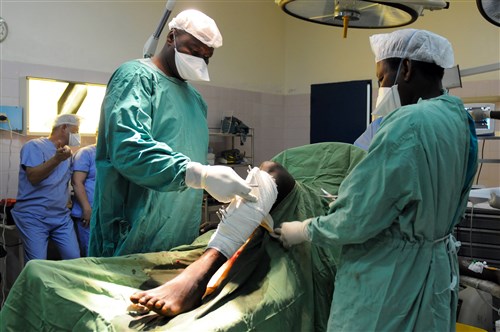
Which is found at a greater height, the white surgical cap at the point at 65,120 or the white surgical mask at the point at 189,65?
the white surgical mask at the point at 189,65

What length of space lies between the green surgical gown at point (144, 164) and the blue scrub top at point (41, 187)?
1.93m

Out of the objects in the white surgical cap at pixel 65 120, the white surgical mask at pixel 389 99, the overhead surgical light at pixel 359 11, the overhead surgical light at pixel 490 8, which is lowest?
the white surgical cap at pixel 65 120

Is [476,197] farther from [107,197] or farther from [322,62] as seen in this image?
[322,62]

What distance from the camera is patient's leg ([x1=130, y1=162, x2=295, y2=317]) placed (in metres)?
1.21

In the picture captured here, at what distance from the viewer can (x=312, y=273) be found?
1567mm

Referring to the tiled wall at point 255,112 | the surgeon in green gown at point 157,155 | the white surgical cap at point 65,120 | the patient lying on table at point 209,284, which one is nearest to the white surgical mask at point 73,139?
the white surgical cap at point 65,120

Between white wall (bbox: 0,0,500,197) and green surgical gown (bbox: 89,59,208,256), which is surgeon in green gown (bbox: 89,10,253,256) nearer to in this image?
green surgical gown (bbox: 89,59,208,256)

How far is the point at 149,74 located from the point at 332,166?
0.80 m

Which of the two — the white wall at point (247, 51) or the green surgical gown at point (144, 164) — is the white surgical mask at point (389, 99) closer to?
the green surgical gown at point (144, 164)

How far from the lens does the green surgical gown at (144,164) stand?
1389mm

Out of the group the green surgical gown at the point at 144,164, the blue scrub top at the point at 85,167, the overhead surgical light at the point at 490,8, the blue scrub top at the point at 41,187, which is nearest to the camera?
the green surgical gown at the point at 144,164

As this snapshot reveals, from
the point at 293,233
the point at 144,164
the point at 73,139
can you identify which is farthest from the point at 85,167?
the point at 293,233

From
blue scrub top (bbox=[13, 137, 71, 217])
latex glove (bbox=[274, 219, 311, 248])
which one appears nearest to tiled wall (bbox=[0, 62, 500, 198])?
blue scrub top (bbox=[13, 137, 71, 217])

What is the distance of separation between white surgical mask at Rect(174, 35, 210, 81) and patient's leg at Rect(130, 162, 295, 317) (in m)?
0.55
